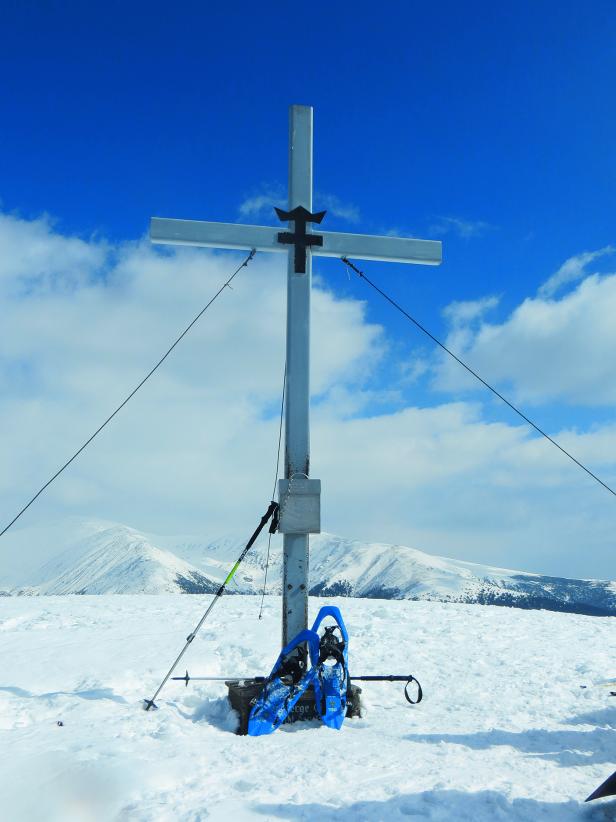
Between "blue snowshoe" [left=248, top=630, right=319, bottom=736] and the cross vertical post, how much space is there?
0.35m

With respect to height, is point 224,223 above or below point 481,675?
above

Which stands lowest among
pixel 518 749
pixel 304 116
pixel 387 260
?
pixel 518 749

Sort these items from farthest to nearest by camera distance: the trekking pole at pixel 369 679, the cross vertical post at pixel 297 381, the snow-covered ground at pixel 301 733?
the cross vertical post at pixel 297 381 → the trekking pole at pixel 369 679 → the snow-covered ground at pixel 301 733

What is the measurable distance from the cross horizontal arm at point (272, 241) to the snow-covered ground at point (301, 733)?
5592 millimetres

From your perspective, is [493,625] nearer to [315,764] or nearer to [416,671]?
[416,671]

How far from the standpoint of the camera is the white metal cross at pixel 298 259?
7520 mm

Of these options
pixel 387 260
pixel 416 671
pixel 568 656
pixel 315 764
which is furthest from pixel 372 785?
pixel 568 656

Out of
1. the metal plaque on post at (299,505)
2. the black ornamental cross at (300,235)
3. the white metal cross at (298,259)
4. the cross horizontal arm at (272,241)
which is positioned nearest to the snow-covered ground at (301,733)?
the white metal cross at (298,259)

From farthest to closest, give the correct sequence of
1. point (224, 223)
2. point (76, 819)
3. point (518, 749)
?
point (224, 223), point (518, 749), point (76, 819)

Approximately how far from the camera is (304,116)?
27.7 ft

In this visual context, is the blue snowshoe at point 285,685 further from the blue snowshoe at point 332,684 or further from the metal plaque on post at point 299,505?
the metal plaque on post at point 299,505

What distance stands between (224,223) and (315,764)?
6221 mm

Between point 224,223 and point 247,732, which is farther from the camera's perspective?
point 224,223

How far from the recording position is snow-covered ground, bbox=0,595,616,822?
4.40 metres
